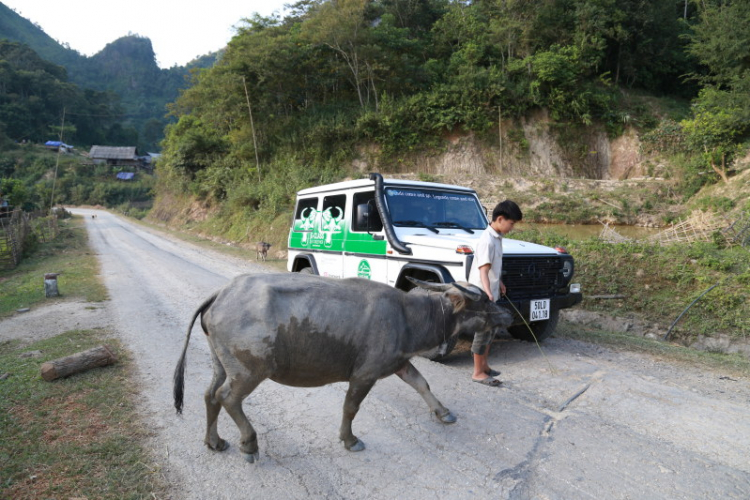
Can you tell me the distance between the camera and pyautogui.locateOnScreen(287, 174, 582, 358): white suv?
5246mm

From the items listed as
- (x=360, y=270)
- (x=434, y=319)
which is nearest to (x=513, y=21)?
(x=360, y=270)

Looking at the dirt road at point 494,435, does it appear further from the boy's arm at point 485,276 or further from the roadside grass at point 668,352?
the boy's arm at point 485,276

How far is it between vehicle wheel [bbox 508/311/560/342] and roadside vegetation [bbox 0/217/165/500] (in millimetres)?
4851

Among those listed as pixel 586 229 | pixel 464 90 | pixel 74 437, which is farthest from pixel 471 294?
pixel 464 90

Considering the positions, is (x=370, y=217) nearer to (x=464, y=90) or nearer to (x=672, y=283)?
(x=672, y=283)

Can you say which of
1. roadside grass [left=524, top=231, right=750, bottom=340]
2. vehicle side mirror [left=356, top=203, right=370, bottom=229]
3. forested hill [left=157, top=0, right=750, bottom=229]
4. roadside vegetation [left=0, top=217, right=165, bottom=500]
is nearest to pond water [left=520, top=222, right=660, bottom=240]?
roadside grass [left=524, top=231, right=750, bottom=340]

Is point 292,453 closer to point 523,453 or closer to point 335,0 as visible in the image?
point 523,453

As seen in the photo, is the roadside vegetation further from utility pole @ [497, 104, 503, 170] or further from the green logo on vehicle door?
utility pole @ [497, 104, 503, 170]

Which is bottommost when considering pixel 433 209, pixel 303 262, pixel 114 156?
pixel 303 262

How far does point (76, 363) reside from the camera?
4898mm

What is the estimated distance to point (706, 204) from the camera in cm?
1656

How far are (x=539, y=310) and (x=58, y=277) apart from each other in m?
12.9

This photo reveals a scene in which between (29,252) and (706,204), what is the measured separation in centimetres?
2710

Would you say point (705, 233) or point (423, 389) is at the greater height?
point (705, 233)
